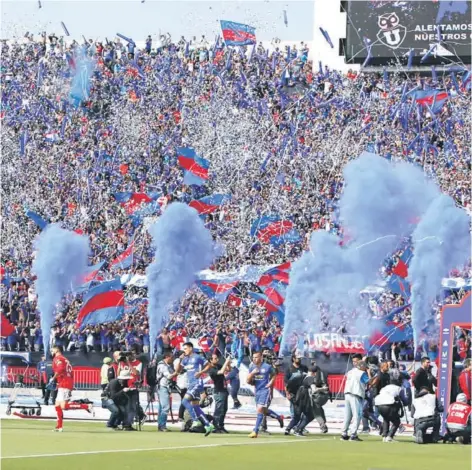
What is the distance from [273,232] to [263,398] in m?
21.4

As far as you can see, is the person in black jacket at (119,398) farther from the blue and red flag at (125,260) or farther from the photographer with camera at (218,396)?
the blue and red flag at (125,260)

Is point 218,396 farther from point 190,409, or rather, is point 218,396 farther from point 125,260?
point 125,260

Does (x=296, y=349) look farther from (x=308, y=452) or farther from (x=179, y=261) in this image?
(x=308, y=452)

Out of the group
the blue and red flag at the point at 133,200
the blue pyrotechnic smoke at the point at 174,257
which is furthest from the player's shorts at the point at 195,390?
the blue and red flag at the point at 133,200

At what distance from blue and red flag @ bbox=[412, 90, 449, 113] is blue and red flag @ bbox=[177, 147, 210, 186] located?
378 inches

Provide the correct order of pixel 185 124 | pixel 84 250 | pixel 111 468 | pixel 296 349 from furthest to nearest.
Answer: pixel 185 124 → pixel 84 250 → pixel 296 349 → pixel 111 468

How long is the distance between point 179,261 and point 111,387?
16.0m

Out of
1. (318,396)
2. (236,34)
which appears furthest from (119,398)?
(236,34)

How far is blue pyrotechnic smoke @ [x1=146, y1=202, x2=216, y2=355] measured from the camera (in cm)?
3794

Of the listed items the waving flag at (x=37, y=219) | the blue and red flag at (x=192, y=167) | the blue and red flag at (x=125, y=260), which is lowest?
the blue and red flag at (x=125, y=260)

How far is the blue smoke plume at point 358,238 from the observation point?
36.2 m

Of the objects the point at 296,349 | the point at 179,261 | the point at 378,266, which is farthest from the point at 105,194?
the point at 296,349

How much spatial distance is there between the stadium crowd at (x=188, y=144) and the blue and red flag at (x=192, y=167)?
0.62 metres

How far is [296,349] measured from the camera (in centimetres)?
3275
